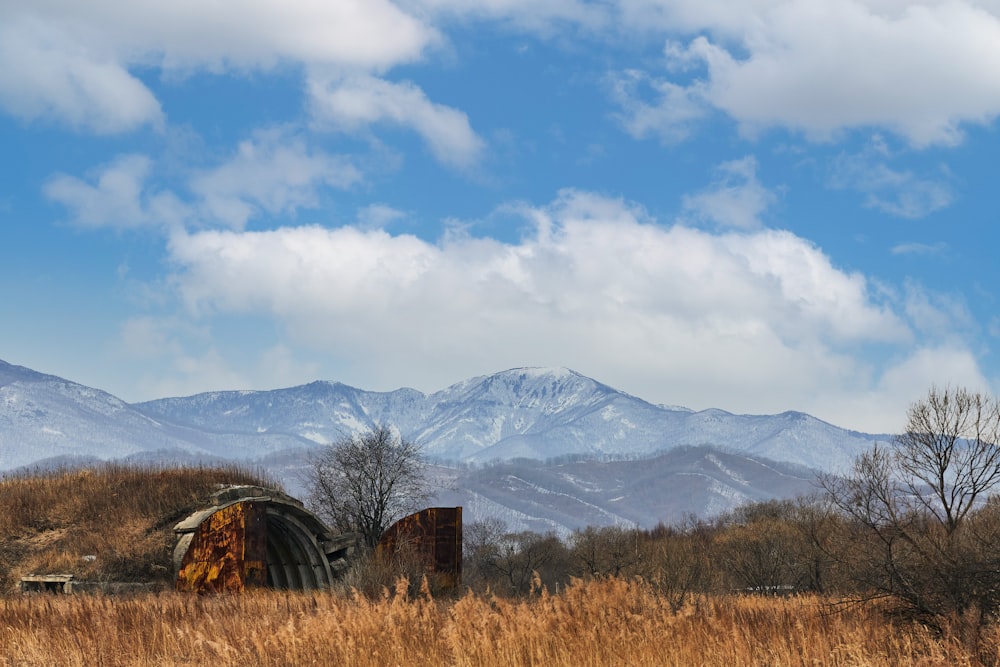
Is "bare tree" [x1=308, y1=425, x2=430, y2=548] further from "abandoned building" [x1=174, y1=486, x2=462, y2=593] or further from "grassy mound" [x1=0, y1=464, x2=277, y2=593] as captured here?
"grassy mound" [x1=0, y1=464, x2=277, y2=593]

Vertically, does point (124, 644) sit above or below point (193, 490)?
below

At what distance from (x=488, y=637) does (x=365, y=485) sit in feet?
189

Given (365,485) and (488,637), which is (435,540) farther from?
(365,485)

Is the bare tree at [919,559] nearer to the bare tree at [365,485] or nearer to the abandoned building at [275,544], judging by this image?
the abandoned building at [275,544]

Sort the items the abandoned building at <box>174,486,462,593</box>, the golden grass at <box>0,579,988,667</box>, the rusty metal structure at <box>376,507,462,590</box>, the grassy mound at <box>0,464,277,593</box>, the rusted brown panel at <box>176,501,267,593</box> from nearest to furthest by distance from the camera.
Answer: the golden grass at <box>0,579,988,667</box> → the rusted brown panel at <box>176,501,267,593</box> → the grassy mound at <box>0,464,277,593</box> → the abandoned building at <box>174,486,462,593</box> → the rusty metal structure at <box>376,507,462,590</box>

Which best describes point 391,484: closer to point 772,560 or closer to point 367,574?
point 772,560

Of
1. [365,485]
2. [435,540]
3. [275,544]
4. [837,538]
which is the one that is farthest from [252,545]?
[365,485]

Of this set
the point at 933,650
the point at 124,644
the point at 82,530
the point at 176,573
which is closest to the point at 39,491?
the point at 82,530

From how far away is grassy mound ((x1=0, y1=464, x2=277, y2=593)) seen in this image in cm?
2595

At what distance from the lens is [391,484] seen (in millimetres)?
65250

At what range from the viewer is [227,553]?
1045 inches

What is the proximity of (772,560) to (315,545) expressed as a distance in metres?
29.6

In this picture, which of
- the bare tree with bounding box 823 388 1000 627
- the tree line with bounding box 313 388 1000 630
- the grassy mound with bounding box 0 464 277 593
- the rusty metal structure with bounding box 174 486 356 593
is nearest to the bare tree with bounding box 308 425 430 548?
the tree line with bounding box 313 388 1000 630

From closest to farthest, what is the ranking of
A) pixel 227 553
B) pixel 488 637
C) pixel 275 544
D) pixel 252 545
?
1. pixel 488 637
2. pixel 227 553
3. pixel 252 545
4. pixel 275 544
